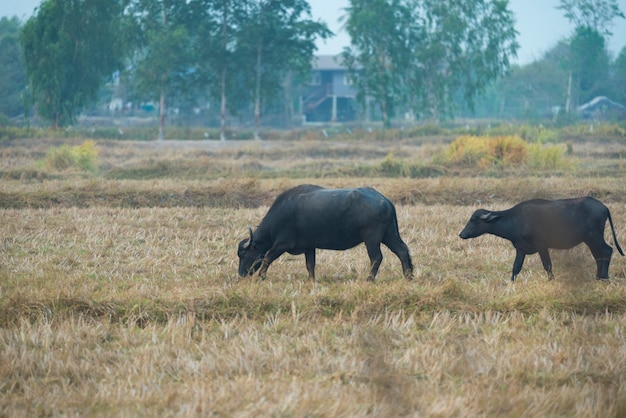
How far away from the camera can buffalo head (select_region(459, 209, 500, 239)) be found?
8.95 meters

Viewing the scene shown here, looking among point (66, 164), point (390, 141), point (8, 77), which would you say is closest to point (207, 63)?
point (390, 141)

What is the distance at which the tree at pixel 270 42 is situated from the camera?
39.7 metres

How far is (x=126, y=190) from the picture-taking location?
15.3 metres

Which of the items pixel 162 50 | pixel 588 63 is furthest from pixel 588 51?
pixel 162 50

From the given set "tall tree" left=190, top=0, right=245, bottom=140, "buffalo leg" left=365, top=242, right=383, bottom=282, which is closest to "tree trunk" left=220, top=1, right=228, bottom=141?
"tall tree" left=190, top=0, right=245, bottom=140

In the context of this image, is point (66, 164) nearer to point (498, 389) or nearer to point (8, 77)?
point (498, 389)

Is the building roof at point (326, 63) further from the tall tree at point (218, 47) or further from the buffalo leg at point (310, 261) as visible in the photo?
the buffalo leg at point (310, 261)

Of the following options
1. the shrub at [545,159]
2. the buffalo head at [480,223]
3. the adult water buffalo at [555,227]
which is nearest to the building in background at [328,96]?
the shrub at [545,159]

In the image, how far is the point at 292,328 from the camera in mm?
6582

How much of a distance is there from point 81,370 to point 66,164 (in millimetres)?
15682

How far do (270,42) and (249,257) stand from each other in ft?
108

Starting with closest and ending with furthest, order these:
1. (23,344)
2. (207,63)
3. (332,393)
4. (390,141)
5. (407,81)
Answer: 1. (332,393)
2. (23,344)
3. (390,141)
4. (207,63)
5. (407,81)

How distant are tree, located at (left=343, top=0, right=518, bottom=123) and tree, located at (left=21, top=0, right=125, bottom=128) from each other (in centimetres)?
1180

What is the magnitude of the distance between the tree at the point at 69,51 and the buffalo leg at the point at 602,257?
32.8m
